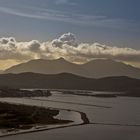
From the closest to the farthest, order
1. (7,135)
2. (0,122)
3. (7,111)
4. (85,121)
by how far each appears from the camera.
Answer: (7,135) → (0,122) → (85,121) → (7,111)

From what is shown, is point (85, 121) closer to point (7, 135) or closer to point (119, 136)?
point (119, 136)

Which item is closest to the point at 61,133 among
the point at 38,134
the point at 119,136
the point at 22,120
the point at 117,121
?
the point at 38,134

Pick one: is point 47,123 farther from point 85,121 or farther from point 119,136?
point 119,136

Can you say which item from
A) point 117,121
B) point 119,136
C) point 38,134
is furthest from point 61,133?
point 117,121

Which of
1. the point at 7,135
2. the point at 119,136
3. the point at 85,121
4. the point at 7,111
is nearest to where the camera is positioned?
the point at 7,135

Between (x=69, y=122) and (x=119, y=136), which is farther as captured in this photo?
(x=69, y=122)

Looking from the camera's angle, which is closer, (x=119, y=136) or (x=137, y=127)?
(x=119, y=136)

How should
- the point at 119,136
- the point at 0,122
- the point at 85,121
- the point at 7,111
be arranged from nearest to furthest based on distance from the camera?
the point at 119,136 → the point at 0,122 → the point at 85,121 → the point at 7,111

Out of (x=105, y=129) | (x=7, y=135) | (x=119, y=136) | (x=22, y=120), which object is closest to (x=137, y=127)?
(x=105, y=129)

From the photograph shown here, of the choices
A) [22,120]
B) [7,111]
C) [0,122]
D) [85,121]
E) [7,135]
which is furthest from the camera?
[7,111]
